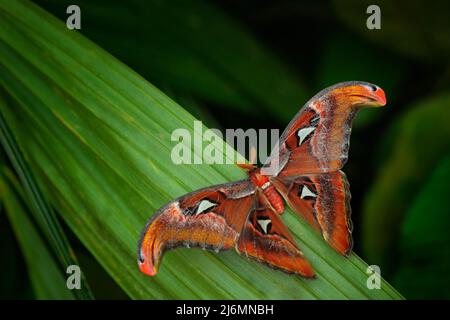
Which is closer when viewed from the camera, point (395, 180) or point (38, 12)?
point (38, 12)

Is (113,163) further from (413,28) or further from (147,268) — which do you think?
(413,28)

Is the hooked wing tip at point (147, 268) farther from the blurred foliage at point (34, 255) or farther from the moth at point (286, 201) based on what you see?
the blurred foliage at point (34, 255)

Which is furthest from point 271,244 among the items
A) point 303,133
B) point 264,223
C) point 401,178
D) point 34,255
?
point 401,178

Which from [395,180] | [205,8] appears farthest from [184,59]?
[395,180]

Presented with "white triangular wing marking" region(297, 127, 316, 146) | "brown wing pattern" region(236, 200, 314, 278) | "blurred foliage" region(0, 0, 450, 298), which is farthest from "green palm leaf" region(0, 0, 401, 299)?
"blurred foliage" region(0, 0, 450, 298)

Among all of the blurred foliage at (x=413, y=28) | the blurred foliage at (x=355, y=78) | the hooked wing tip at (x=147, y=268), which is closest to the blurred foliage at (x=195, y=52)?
the blurred foliage at (x=355, y=78)

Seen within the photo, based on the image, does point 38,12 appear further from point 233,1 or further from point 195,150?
point 233,1

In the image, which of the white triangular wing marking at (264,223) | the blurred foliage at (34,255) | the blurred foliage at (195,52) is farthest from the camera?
the blurred foliage at (195,52)
